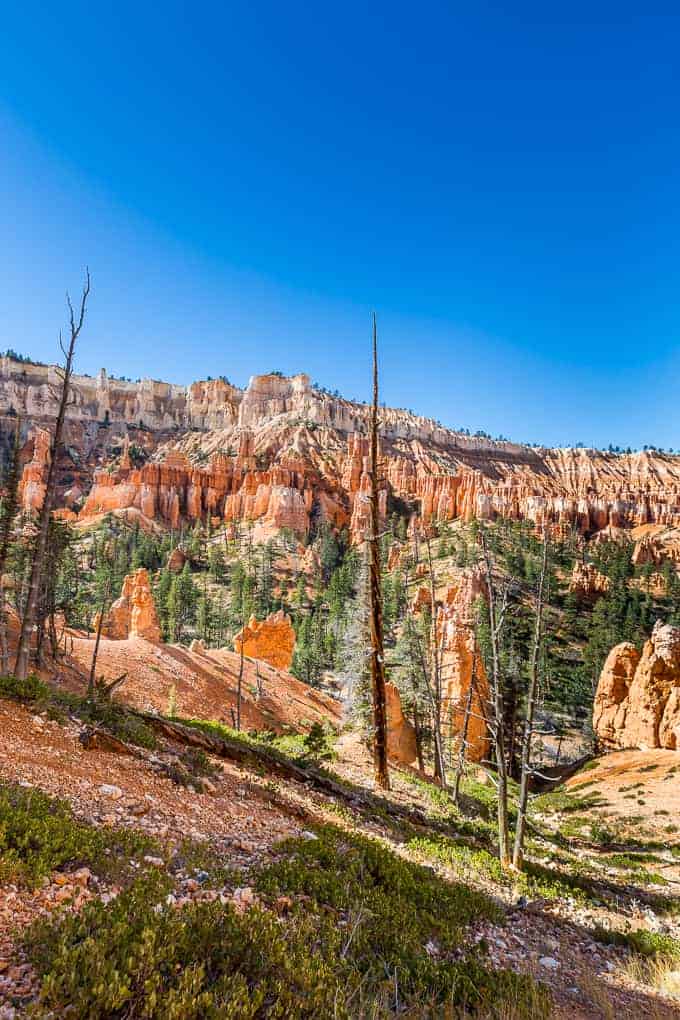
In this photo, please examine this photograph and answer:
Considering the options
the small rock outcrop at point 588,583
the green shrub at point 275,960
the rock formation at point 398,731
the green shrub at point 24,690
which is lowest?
the rock formation at point 398,731

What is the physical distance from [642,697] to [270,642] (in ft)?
91.5

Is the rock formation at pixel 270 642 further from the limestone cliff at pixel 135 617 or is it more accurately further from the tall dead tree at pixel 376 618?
the tall dead tree at pixel 376 618

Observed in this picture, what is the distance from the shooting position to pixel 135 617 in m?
40.6

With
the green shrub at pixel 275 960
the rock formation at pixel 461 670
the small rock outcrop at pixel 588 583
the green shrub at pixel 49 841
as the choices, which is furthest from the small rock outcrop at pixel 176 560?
the green shrub at pixel 275 960

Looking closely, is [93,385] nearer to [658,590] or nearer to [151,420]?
[151,420]

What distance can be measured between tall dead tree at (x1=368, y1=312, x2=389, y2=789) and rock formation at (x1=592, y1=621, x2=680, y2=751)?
28119mm

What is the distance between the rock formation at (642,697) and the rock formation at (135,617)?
34783mm

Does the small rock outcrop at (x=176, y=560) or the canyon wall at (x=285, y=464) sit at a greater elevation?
Result: the canyon wall at (x=285, y=464)

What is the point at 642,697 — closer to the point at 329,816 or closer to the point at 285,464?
the point at 329,816

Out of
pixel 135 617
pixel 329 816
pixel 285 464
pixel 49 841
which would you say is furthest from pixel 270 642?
pixel 285 464

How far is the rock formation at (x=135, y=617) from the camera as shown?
3988 cm

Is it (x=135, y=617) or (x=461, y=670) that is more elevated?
(x=135, y=617)

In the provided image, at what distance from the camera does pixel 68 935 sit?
123 inches

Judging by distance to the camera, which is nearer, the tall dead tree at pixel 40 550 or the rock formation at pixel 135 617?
the tall dead tree at pixel 40 550
